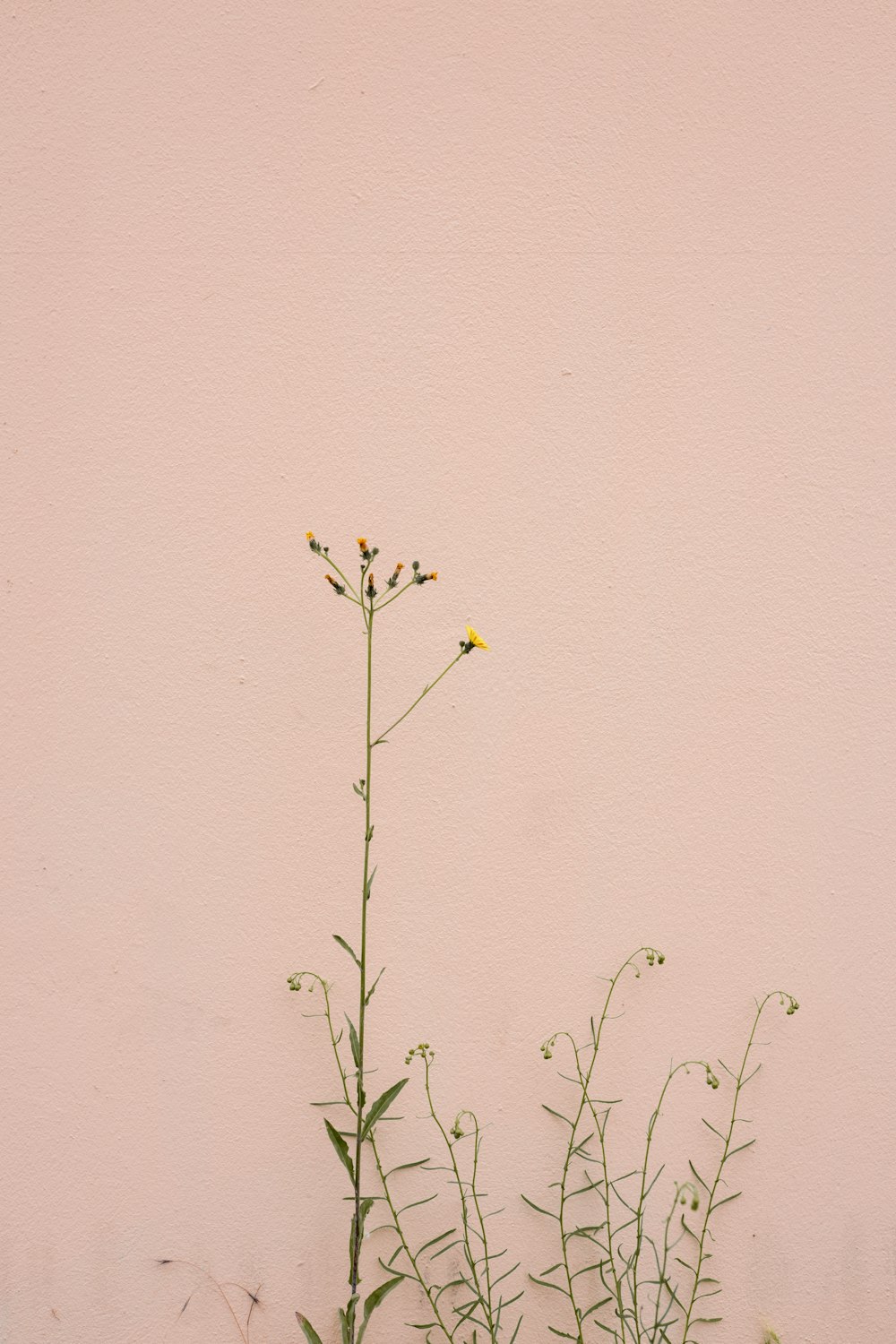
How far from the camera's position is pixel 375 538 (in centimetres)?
118

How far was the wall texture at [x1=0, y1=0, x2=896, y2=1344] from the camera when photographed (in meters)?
1.17

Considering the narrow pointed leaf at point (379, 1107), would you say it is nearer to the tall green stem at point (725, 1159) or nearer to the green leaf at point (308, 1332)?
the green leaf at point (308, 1332)

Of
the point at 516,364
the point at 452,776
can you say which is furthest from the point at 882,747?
the point at 516,364

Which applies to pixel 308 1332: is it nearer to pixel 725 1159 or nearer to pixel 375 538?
pixel 725 1159

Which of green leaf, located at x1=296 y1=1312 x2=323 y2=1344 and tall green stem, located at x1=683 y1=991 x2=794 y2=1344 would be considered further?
tall green stem, located at x1=683 y1=991 x2=794 y2=1344

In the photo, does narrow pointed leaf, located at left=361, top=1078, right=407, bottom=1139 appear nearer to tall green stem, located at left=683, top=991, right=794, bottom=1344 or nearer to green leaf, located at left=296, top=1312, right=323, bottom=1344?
green leaf, located at left=296, top=1312, right=323, bottom=1344

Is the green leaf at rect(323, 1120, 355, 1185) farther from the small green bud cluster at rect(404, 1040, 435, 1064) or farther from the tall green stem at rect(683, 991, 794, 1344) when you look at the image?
the tall green stem at rect(683, 991, 794, 1344)

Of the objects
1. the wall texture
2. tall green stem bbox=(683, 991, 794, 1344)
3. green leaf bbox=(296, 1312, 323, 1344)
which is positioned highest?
the wall texture

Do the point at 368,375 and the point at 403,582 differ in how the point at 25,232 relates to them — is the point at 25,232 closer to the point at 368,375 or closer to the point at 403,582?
the point at 368,375

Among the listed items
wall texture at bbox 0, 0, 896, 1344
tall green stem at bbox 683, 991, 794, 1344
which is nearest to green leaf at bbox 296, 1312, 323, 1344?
wall texture at bbox 0, 0, 896, 1344

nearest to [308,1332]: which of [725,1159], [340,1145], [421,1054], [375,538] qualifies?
[340,1145]

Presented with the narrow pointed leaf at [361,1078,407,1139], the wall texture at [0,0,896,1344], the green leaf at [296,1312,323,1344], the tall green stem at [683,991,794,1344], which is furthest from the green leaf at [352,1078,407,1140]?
the tall green stem at [683,991,794,1344]

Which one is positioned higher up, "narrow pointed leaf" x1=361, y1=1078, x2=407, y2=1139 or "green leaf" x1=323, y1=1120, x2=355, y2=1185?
"narrow pointed leaf" x1=361, y1=1078, x2=407, y2=1139

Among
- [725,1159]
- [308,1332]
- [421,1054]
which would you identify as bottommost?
[308,1332]
